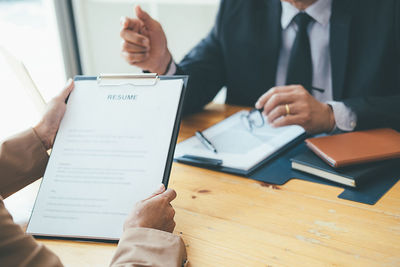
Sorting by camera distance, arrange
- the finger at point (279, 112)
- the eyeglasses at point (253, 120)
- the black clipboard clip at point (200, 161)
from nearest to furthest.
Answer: the black clipboard clip at point (200, 161), the finger at point (279, 112), the eyeglasses at point (253, 120)

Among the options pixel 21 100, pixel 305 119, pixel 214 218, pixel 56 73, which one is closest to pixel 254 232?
pixel 214 218

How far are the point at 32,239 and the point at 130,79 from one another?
1.41 ft

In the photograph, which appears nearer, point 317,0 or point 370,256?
point 370,256

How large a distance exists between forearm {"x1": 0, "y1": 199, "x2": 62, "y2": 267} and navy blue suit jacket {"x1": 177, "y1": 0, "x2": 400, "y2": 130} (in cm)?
86

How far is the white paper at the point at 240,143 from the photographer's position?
0.92 meters

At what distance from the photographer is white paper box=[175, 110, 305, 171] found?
3.03ft

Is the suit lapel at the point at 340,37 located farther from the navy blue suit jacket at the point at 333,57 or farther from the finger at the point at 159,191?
the finger at the point at 159,191

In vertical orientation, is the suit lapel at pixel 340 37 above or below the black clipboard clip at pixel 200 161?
above

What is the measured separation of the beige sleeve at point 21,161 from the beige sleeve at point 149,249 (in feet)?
1.12

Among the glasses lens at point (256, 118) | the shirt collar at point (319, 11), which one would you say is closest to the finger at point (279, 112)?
the glasses lens at point (256, 118)

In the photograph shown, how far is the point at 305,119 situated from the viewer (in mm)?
1013

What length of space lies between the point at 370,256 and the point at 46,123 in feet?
2.37

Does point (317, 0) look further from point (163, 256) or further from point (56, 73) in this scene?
point (56, 73)

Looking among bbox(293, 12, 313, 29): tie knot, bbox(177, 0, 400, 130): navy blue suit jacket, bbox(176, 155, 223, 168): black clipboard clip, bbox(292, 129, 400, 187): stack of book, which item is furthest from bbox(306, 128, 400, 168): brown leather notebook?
bbox(293, 12, 313, 29): tie knot
